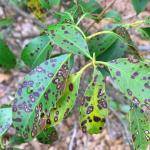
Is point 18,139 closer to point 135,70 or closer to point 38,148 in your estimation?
point 135,70

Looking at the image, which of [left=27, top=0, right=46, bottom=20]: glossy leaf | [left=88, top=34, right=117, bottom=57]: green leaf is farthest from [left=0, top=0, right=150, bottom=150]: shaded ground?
[left=88, top=34, right=117, bottom=57]: green leaf

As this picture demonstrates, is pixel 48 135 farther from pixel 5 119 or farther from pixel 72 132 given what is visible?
pixel 72 132

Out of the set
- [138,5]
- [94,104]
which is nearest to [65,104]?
[94,104]

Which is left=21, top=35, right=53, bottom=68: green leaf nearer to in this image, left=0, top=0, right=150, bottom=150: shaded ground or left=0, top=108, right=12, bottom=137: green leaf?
left=0, top=108, right=12, bottom=137: green leaf

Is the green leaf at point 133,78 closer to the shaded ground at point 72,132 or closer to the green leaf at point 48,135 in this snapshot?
the green leaf at point 48,135

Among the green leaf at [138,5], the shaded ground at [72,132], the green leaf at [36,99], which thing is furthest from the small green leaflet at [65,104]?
the shaded ground at [72,132]

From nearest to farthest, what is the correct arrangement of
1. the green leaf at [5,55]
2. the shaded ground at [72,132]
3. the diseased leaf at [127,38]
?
the diseased leaf at [127,38] < the green leaf at [5,55] < the shaded ground at [72,132]
